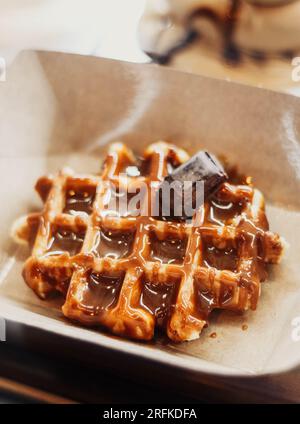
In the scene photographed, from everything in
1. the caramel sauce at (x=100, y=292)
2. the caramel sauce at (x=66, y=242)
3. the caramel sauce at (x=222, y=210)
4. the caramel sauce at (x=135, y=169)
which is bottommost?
the caramel sauce at (x=100, y=292)

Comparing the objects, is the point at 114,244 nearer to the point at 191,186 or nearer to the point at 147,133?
the point at 191,186

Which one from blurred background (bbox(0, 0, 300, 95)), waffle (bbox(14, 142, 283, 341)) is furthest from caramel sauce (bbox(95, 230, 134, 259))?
blurred background (bbox(0, 0, 300, 95))

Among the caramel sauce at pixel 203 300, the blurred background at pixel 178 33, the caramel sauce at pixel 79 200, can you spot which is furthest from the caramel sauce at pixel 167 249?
the blurred background at pixel 178 33

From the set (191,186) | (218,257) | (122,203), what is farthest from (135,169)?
(218,257)

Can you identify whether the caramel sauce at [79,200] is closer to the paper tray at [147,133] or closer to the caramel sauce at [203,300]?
the paper tray at [147,133]

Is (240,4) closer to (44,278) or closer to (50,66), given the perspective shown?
(50,66)

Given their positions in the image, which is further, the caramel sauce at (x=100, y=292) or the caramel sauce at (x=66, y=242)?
the caramel sauce at (x=66, y=242)

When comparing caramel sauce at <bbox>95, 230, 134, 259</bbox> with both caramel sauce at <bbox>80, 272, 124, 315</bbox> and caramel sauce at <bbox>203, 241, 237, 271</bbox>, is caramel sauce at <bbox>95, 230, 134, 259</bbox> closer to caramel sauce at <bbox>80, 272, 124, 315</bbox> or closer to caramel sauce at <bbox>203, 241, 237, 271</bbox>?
caramel sauce at <bbox>80, 272, 124, 315</bbox>
